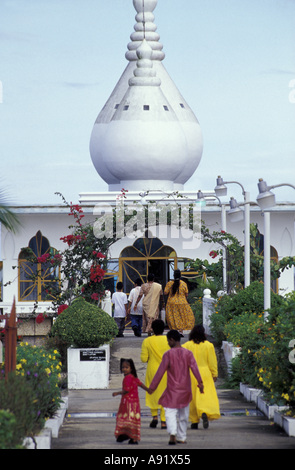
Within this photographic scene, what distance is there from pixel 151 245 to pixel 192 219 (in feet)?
8.75

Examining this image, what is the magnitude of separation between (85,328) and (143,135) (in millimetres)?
14772

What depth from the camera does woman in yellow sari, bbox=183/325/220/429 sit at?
11320 mm

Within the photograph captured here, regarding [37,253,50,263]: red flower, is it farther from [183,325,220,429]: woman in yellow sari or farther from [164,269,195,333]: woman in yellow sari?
[183,325,220,429]: woman in yellow sari

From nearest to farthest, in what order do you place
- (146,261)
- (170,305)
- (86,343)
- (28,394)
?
1. (28,394)
2. (86,343)
3. (170,305)
4. (146,261)

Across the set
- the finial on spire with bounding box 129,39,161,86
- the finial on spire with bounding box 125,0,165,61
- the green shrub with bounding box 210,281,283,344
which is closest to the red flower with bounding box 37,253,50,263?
the green shrub with bounding box 210,281,283,344

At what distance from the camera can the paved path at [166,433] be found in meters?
9.98

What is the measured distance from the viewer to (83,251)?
20.0 meters

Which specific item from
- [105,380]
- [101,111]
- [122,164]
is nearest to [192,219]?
[122,164]

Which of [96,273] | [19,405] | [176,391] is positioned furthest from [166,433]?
[96,273]

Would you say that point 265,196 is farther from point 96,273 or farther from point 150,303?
point 150,303

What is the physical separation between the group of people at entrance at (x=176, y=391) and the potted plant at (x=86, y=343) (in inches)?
187

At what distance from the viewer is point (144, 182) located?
1214 inches

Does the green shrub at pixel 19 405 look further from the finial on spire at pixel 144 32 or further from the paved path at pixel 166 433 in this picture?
the finial on spire at pixel 144 32

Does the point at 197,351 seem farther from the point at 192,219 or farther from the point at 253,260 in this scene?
the point at 192,219
